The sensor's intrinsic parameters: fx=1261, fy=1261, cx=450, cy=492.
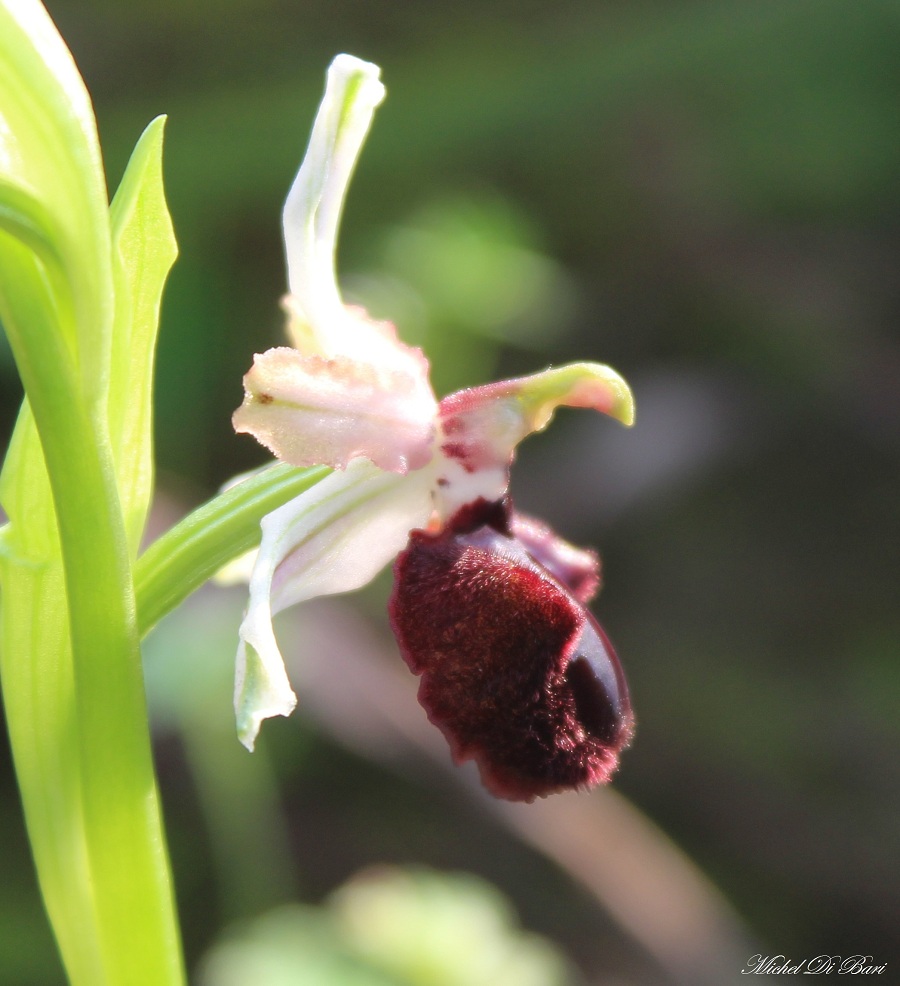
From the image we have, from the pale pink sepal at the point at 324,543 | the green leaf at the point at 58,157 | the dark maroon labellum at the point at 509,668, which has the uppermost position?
the green leaf at the point at 58,157

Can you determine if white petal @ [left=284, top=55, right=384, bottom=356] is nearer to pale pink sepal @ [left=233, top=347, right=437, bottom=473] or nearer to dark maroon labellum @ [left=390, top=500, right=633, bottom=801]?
pale pink sepal @ [left=233, top=347, right=437, bottom=473]

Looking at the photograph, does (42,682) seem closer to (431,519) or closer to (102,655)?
(102,655)

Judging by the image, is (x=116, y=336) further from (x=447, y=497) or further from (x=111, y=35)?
(x=111, y=35)

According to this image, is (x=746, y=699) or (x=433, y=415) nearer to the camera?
(x=433, y=415)

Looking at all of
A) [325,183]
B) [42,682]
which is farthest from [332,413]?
[42,682]

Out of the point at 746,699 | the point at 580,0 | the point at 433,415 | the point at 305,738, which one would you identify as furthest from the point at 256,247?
the point at 433,415
